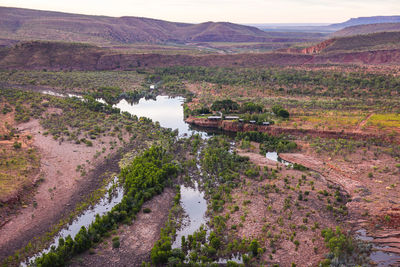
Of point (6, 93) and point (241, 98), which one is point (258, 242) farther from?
point (6, 93)

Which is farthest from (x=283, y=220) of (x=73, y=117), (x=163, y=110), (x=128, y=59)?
(x=128, y=59)

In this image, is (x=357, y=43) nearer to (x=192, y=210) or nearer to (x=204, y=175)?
(x=204, y=175)

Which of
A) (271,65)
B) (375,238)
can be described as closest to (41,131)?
(375,238)

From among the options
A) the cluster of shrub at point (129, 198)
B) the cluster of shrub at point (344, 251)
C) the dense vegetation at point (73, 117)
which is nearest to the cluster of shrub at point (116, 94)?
the dense vegetation at point (73, 117)

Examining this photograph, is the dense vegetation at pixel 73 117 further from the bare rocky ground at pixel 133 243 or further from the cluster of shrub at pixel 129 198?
the bare rocky ground at pixel 133 243

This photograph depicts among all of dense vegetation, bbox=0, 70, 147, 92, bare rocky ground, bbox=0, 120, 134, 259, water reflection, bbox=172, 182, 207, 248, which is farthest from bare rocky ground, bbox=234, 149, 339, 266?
dense vegetation, bbox=0, 70, 147, 92

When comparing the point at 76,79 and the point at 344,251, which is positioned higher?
the point at 76,79
